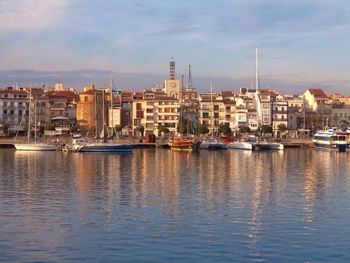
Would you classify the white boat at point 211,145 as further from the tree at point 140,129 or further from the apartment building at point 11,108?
the apartment building at point 11,108

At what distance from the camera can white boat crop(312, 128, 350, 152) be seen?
268ft

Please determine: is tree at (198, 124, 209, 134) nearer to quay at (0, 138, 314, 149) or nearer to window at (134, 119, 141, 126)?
window at (134, 119, 141, 126)

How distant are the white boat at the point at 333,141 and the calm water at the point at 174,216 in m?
37.8

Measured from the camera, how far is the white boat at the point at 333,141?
81812mm

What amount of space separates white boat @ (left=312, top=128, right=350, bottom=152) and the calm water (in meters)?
37.8

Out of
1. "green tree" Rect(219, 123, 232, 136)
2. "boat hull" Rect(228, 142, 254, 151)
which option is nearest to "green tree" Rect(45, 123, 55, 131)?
"green tree" Rect(219, 123, 232, 136)

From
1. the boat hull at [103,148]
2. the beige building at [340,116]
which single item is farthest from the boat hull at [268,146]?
the beige building at [340,116]

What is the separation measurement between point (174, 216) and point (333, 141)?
197 ft

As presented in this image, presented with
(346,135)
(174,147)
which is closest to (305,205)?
(174,147)

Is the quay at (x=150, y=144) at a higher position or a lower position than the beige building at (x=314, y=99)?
lower

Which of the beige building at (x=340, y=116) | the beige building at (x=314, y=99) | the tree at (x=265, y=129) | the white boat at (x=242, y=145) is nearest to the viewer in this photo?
the white boat at (x=242, y=145)

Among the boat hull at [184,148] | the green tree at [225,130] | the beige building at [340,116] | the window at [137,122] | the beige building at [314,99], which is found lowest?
the boat hull at [184,148]

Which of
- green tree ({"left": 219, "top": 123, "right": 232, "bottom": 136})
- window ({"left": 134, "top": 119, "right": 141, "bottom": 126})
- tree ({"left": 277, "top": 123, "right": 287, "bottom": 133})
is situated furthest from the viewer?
tree ({"left": 277, "top": 123, "right": 287, "bottom": 133})

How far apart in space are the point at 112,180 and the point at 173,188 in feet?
19.1
